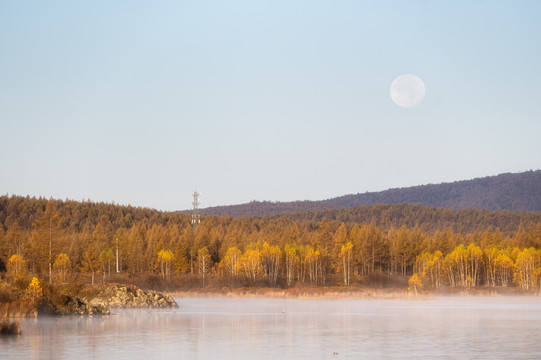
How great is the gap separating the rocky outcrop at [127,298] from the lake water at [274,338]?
1050 cm

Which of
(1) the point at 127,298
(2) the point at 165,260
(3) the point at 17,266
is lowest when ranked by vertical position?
(1) the point at 127,298

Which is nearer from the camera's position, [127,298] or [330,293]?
[127,298]

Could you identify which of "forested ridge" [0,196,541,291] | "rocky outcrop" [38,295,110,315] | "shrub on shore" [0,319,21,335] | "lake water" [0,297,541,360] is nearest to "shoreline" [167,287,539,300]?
"forested ridge" [0,196,541,291]

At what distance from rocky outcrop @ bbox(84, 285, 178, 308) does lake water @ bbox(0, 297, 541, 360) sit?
10497mm

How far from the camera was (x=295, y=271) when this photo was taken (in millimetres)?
143250

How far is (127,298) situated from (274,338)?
97.1 ft

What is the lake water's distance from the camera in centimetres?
2744

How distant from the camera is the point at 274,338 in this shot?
1355 inches

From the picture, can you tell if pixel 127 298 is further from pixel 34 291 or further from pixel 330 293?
pixel 330 293

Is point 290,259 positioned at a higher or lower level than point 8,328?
higher

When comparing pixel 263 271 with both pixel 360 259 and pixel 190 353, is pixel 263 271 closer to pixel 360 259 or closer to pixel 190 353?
pixel 360 259

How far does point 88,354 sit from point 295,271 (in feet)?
385

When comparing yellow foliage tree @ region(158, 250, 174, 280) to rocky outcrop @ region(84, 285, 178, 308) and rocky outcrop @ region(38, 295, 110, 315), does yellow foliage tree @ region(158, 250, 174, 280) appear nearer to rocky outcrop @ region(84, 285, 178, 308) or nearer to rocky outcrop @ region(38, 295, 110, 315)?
rocky outcrop @ region(84, 285, 178, 308)

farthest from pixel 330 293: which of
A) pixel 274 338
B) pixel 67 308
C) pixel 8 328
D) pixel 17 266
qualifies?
pixel 8 328
